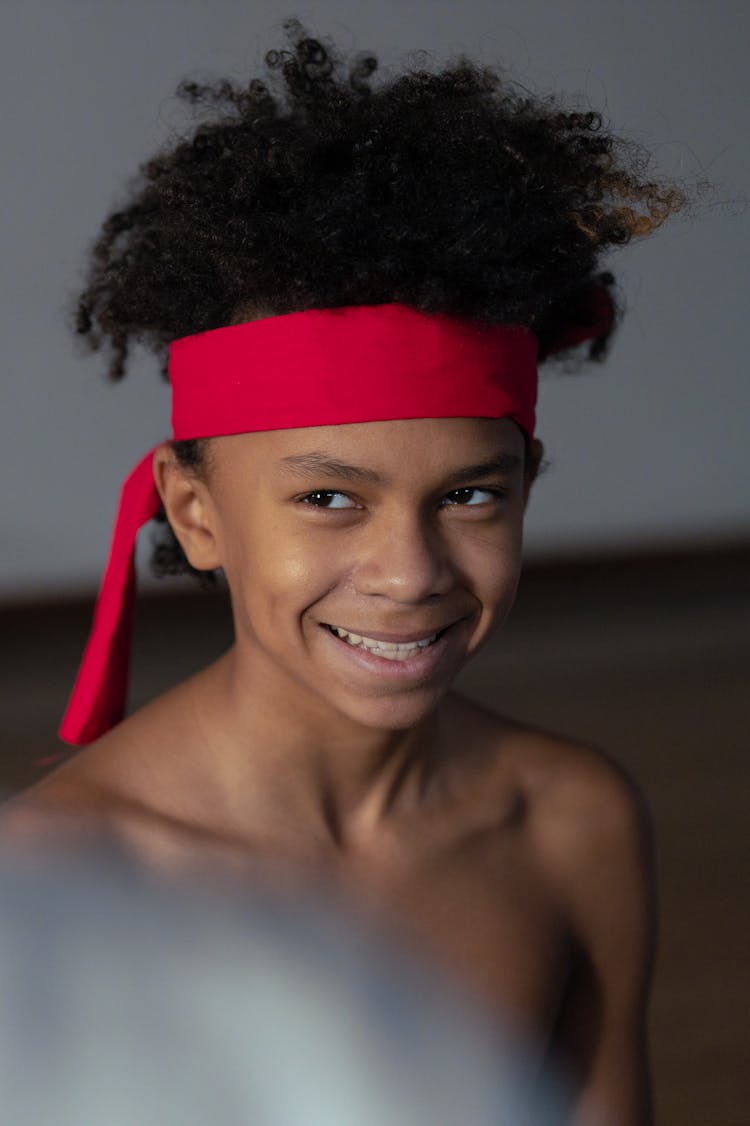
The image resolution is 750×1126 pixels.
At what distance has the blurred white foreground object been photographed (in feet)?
4.18

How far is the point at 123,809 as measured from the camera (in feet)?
4.38

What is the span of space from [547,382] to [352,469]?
3.14 m

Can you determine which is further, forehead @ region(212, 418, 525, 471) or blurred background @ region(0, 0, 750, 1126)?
blurred background @ region(0, 0, 750, 1126)

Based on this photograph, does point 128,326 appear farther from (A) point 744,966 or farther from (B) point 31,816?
(A) point 744,966

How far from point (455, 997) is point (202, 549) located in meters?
0.47

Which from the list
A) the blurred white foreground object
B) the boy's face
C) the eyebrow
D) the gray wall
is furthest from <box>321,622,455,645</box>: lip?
the gray wall

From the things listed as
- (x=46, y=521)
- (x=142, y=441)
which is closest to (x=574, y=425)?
(x=142, y=441)

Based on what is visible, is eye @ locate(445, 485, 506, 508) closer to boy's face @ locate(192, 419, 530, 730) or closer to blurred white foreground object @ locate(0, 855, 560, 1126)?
boy's face @ locate(192, 419, 530, 730)

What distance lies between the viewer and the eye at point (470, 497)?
1.23 meters

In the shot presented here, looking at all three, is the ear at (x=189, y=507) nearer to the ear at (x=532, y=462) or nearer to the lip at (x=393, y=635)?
the lip at (x=393, y=635)

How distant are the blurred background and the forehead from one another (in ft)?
6.21

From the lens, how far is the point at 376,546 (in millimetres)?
1196

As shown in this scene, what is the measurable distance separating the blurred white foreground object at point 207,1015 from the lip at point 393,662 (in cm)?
25

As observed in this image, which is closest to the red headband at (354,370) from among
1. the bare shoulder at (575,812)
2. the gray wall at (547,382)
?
the bare shoulder at (575,812)
